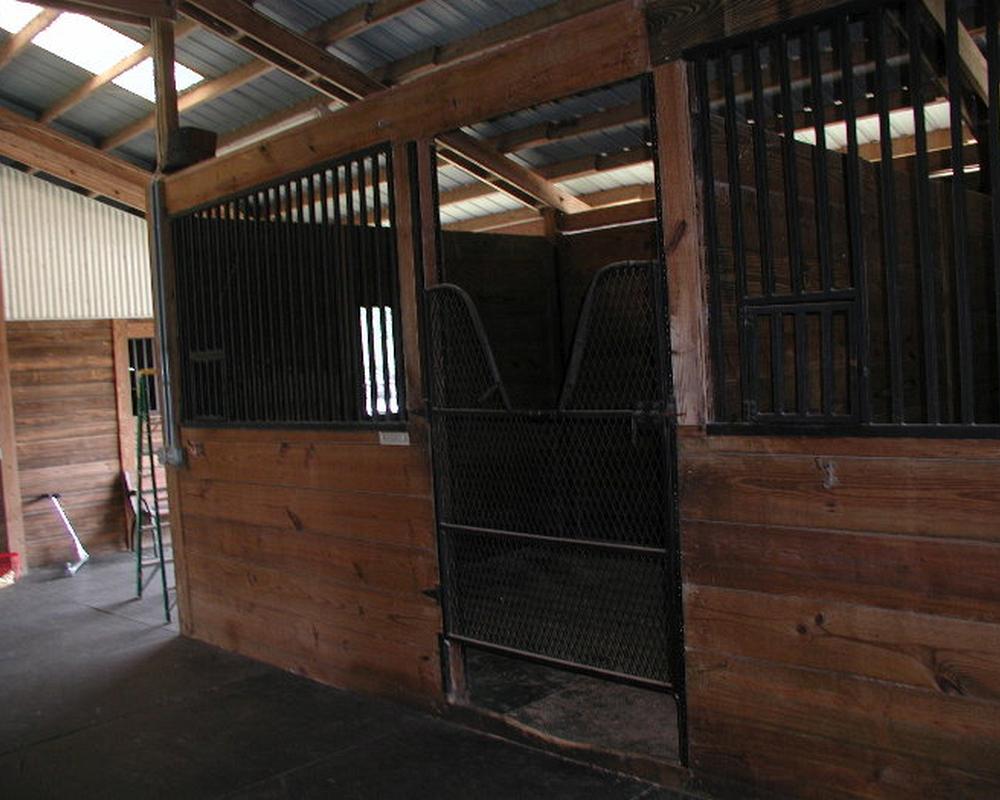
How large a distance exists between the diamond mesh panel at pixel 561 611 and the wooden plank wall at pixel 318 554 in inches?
5.0

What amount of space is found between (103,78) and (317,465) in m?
3.55

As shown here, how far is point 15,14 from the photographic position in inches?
201

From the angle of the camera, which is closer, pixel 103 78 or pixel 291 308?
pixel 291 308

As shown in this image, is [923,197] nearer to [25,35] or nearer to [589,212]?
[589,212]

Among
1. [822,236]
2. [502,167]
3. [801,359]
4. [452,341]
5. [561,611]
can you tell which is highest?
[502,167]

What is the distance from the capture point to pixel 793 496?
6.72 feet

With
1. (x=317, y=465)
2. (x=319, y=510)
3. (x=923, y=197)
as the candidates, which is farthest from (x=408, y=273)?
(x=923, y=197)

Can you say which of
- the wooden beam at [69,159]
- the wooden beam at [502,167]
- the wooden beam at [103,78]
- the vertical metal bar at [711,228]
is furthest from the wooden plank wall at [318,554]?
the wooden beam at [69,159]

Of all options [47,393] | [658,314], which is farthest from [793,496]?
[47,393]

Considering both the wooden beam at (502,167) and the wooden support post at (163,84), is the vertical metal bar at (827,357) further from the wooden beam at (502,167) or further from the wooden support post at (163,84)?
the wooden beam at (502,167)

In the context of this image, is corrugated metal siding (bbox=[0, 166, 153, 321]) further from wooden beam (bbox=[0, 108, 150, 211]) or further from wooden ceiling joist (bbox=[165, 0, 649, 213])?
wooden ceiling joist (bbox=[165, 0, 649, 213])

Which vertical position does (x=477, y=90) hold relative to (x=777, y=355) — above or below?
above

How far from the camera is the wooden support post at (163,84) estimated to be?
3998 millimetres

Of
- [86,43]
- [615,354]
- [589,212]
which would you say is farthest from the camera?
[86,43]
